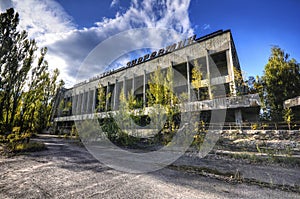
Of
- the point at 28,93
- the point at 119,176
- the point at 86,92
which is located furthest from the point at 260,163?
the point at 86,92

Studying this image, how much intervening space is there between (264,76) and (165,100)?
45.0 ft

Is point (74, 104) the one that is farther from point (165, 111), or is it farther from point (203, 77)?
point (165, 111)

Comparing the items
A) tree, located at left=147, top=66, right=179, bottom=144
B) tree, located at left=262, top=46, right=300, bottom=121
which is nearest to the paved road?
tree, located at left=147, top=66, right=179, bottom=144

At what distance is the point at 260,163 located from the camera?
17.0ft

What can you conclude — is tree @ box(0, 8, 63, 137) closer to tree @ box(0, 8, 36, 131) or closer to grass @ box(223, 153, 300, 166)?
tree @ box(0, 8, 36, 131)

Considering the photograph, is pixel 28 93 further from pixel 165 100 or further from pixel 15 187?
pixel 15 187

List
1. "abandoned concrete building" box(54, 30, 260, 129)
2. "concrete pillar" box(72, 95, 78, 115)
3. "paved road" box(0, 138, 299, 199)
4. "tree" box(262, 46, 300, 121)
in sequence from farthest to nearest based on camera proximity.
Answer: "concrete pillar" box(72, 95, 78, 115)
"tree" box(262, 46, 300, 121)
"abandoned concrete building" box(54, 30, 260, 129)
"paved road" box(0, 138, 299, 199)

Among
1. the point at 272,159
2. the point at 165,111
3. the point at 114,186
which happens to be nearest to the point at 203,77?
the point at 165,111

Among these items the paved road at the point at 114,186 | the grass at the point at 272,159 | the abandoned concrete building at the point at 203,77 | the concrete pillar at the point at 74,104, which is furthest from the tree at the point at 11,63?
the concrete pillar at the point at 74,104

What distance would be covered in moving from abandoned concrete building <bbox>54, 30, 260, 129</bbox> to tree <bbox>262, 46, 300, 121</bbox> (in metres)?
2.16

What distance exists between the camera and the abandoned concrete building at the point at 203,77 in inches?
472

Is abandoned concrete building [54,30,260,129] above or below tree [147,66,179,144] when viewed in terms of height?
above

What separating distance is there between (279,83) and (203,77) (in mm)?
7477

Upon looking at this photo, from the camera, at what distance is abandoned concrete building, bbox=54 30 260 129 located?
472 inches
